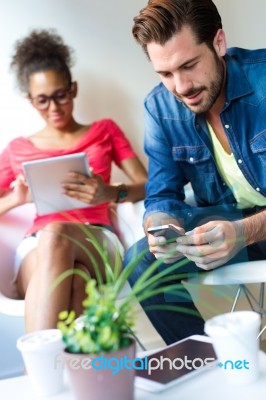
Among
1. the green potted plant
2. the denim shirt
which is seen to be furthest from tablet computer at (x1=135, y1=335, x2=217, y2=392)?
the denim shirt

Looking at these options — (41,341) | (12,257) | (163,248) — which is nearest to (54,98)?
(12,257)

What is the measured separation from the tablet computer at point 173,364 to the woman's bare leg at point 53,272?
1.91 feet

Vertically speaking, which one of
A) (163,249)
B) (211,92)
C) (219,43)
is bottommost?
(163,249)

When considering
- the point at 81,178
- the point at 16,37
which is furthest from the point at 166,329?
the point at 16,37

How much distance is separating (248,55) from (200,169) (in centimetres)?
36

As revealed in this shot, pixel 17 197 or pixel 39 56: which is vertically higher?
pixel 39 56

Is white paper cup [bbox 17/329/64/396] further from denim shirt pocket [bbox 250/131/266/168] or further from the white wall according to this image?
the white wall

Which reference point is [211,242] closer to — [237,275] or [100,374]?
[237,275]

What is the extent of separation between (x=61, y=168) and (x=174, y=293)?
1.79 feet

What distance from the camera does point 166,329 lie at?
1867 mm

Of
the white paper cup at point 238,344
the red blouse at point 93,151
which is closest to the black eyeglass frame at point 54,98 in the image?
the red blouse at point 93,151

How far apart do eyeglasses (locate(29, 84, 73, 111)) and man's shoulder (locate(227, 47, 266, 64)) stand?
2.24 ft

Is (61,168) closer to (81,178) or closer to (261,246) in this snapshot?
(81,178)

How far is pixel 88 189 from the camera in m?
2.12
